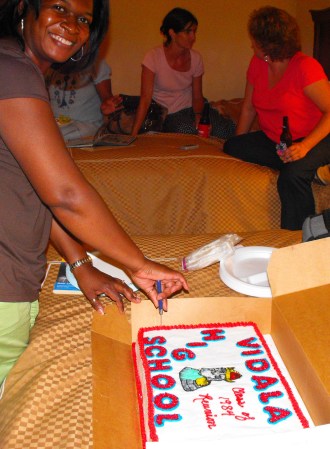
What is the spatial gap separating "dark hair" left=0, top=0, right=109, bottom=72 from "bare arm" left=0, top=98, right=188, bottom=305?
23 centimetres

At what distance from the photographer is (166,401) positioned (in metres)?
0.79

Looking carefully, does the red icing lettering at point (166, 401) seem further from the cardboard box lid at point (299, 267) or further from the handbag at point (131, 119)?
the handbag at point (131, 119)

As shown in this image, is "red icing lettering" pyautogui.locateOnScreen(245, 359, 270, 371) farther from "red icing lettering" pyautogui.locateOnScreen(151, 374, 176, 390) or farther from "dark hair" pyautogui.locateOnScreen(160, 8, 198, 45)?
"dark hair" pyautogui.locateOnScreen(160, 8, 198, 45)

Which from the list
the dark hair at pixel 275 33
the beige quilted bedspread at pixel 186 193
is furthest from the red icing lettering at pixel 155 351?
the dark hair at pixel 275 33

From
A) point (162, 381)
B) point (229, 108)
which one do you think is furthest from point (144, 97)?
point (162, 381)

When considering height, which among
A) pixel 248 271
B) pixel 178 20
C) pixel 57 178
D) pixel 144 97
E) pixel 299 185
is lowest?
pixel 248 271

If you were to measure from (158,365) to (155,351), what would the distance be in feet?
0.12

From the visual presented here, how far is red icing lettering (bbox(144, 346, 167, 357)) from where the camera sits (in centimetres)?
90

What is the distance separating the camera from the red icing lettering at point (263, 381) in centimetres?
82

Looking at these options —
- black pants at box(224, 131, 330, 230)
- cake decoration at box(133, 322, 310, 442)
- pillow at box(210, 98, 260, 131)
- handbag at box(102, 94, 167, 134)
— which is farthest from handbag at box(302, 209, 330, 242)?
pillow at box(210, 98, 260, 131)

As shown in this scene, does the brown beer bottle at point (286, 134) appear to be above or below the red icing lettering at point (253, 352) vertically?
above

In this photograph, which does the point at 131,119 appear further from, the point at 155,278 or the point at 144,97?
the point at 155,278

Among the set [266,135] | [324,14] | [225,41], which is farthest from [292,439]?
[225,41]

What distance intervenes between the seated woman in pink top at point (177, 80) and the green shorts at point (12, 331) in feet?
8.83
